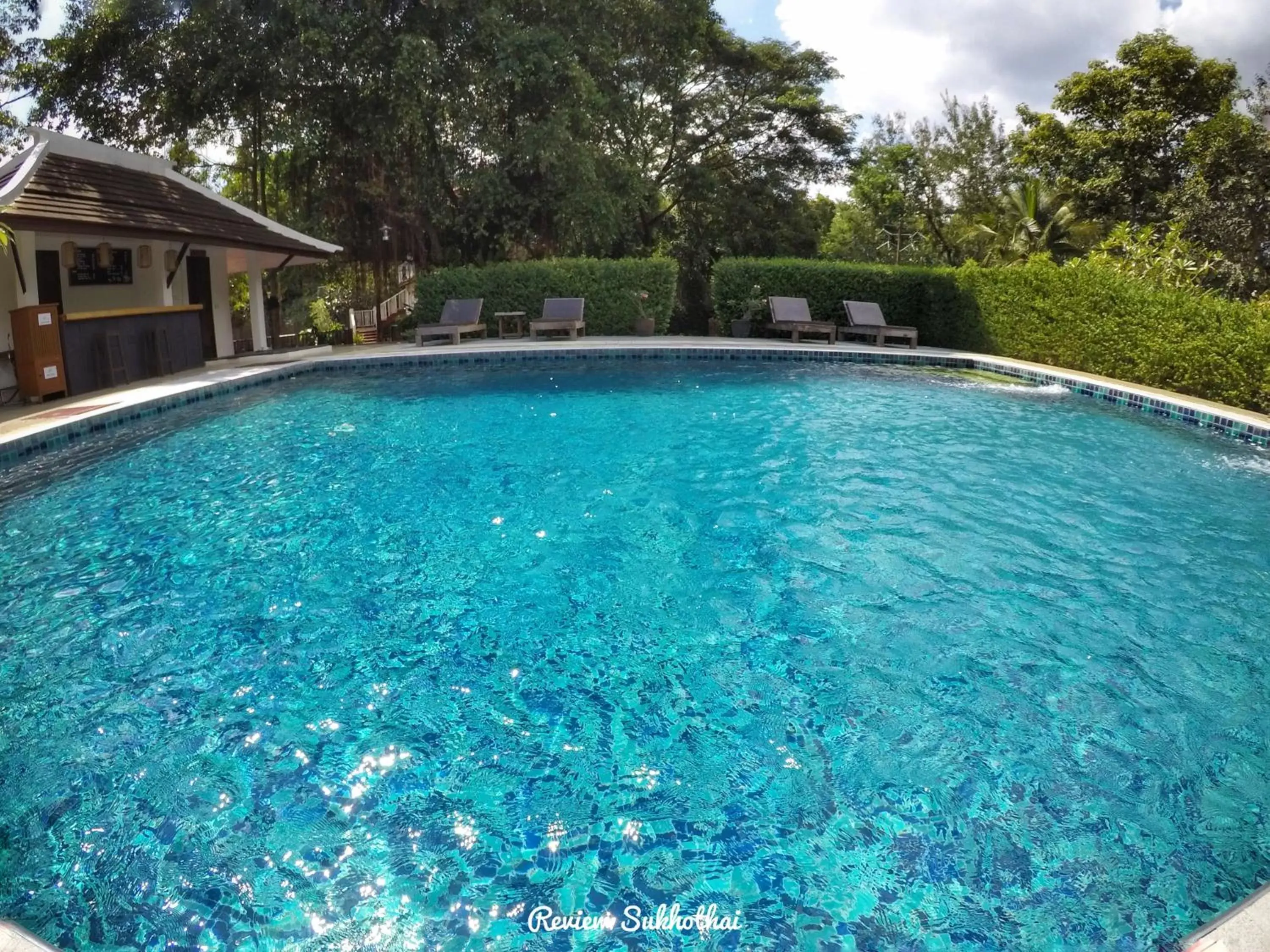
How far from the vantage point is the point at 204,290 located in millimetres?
18031

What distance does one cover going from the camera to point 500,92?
2098 cm

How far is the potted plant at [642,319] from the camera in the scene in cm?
2048

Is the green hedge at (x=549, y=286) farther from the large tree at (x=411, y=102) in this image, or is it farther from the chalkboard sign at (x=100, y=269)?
the chalkboard sign at (x=100, y=269)

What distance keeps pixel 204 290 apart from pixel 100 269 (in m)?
2.69

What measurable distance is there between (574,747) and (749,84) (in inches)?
1115

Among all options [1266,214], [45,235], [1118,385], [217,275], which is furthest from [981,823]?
[1266,214]

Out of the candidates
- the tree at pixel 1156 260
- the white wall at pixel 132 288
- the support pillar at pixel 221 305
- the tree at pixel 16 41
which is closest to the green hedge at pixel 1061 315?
the tree at pixel 1156 260

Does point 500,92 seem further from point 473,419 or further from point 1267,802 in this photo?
point 1267,802

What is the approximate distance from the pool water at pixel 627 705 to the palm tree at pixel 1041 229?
21.2m

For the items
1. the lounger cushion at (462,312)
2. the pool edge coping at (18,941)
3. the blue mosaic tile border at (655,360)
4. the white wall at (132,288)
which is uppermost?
the white wall at (132,288)

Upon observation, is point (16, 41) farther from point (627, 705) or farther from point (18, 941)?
point (18, 941)

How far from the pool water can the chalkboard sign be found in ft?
26.5

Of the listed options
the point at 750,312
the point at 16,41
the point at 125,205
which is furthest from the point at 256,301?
the point at 16,41

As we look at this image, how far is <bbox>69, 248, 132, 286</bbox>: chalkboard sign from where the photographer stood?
1488 centimetres
